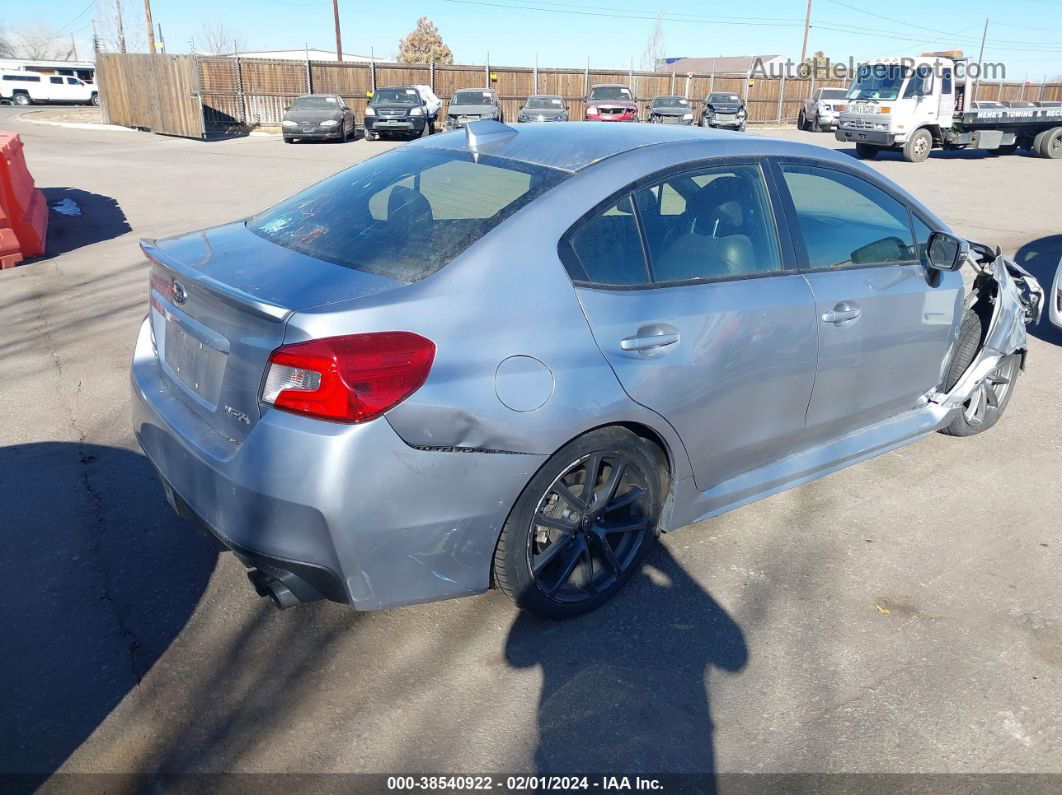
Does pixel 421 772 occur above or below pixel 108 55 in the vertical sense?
below

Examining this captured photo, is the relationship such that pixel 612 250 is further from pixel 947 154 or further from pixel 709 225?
pixel 947 154

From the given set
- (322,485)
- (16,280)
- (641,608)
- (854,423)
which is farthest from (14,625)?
(16,280)

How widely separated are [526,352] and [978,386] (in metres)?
3.12

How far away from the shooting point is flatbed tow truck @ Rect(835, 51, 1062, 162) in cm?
2181

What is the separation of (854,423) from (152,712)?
3100 millimetres

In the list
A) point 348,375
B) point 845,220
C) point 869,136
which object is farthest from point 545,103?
point 348,375

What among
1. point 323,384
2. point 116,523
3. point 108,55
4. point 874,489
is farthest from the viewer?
point 108,55

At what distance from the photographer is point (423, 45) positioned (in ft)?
297

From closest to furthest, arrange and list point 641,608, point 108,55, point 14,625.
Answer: point 14,625 < point 641,608 < point 108,55

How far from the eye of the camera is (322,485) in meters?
2.47

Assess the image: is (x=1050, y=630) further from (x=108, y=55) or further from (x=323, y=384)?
(x=108, y=55)

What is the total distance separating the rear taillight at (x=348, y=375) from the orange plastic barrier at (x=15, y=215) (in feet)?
24.7

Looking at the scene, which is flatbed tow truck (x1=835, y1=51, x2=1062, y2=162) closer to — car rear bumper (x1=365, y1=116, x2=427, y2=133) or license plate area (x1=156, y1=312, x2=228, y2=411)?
car rear bumper (x1=365, y1=116, x2=427, y2=133)

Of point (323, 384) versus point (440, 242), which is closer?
point (323, 384)
